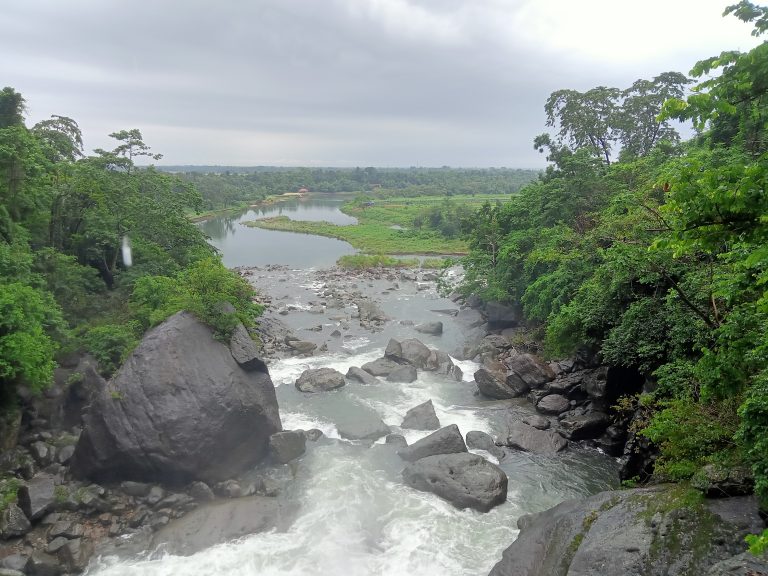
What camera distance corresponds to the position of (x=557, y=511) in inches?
531

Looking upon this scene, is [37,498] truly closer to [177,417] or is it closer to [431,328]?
[177,417]

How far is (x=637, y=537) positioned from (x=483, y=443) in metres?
10.2

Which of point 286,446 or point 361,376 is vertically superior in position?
point 361,376

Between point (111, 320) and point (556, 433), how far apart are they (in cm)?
2217

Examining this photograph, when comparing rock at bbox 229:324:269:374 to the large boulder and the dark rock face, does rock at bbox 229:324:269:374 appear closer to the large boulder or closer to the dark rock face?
the large boulder

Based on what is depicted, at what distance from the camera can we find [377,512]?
16.3 metres

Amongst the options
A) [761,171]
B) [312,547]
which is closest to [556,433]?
[312,547]

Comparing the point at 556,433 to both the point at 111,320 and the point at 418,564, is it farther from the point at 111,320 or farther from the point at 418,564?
the point at 111,320

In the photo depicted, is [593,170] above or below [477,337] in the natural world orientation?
above

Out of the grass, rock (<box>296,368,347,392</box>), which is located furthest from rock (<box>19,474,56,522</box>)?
the grass

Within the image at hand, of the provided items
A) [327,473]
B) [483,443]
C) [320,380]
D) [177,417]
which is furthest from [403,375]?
[177,417]

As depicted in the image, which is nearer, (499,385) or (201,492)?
(201,492)

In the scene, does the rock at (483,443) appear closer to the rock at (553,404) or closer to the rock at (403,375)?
the rock at (553,404)

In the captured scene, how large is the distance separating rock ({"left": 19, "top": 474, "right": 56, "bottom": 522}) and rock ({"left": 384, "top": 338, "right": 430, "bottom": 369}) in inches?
706
